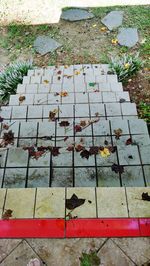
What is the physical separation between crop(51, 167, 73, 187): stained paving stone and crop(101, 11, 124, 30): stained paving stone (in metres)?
5.89

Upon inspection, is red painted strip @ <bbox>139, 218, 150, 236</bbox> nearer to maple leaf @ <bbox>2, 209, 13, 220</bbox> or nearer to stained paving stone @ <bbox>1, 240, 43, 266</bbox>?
stained paving stone @ <bbox>1, 240, 43, 266</bbox>

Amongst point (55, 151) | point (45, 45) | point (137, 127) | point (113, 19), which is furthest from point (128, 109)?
point (113, 19)

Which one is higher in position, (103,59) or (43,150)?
(43,150)

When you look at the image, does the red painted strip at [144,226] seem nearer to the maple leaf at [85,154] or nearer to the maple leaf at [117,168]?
the maple leaf at [117,168]

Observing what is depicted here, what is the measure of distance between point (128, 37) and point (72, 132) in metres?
4.62

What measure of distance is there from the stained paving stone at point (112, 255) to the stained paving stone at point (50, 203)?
1.48 ft

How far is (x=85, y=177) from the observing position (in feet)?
11.0

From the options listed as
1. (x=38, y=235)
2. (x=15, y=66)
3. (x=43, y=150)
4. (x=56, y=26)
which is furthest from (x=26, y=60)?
(x=38, y=235)

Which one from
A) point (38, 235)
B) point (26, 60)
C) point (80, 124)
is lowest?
point (26, 60)

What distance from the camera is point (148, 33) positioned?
318 inches

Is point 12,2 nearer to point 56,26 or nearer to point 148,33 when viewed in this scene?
point 56,26

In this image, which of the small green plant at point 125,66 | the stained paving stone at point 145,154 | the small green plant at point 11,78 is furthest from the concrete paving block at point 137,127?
the small green plant at point 11,78

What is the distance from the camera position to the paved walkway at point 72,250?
2.48m

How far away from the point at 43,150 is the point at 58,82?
2732mm
